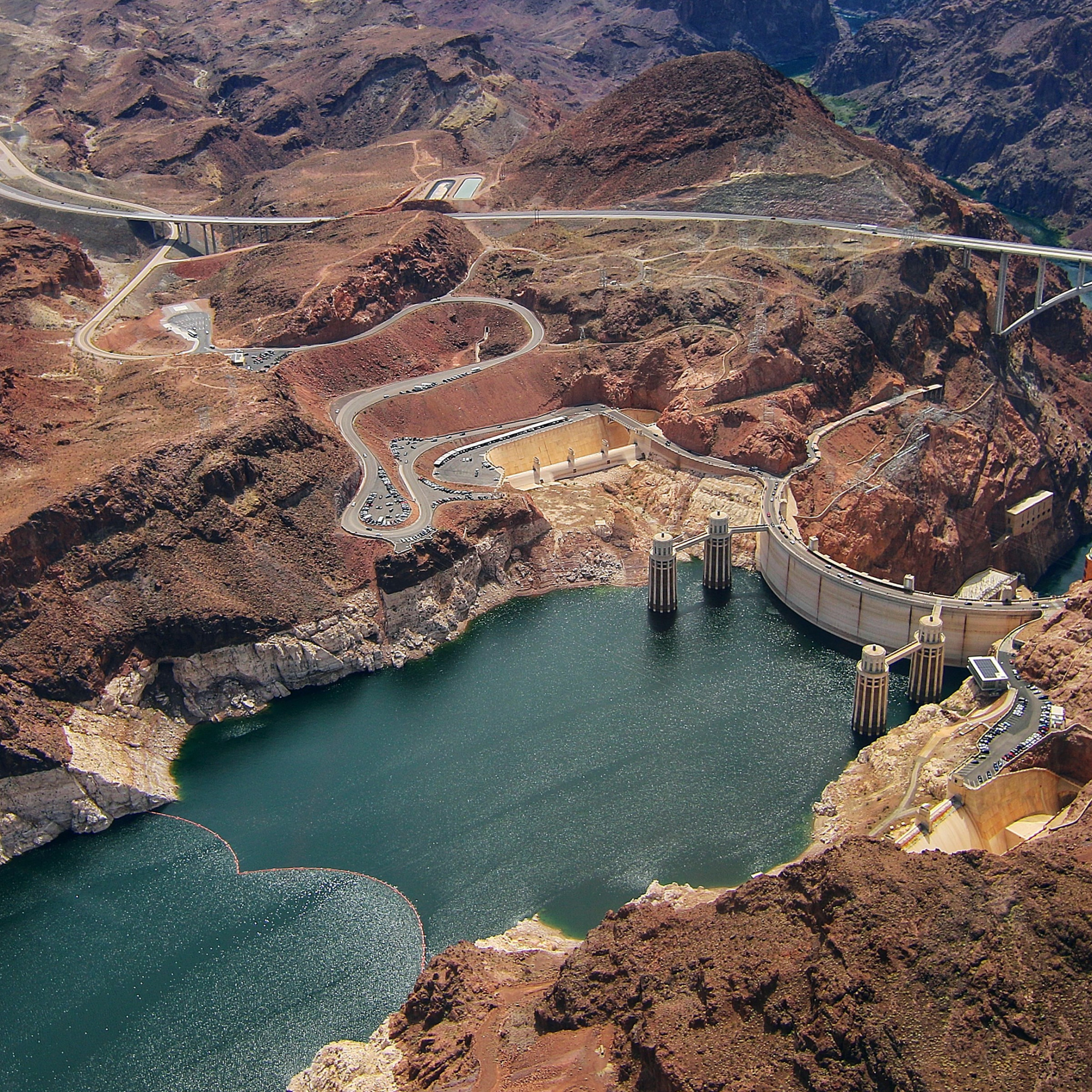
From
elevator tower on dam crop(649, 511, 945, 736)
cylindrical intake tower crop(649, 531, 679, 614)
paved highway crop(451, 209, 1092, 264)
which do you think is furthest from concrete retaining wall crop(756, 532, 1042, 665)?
paved highway crop(451, 209, 1092, 264)

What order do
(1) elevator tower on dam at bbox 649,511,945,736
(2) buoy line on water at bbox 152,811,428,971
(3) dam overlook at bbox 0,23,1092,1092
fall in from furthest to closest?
(1) elevator tower on dam at bbox 649,511,945,736, (2) buoy line on water at bbox 152,811,428,971, (3) dam overlook at bbox 0,23,1092,1092

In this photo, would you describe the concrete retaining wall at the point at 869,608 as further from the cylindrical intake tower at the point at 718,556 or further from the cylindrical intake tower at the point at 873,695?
the cylindrical intake tower at the point at 873,695

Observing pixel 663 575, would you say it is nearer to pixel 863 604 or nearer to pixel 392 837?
pixel 863 604

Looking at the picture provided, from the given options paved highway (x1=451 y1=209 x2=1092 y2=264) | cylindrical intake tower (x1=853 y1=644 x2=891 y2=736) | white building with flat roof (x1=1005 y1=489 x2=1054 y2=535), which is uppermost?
paved highway (x1=451 y1=209 x2=1092 y2=264)

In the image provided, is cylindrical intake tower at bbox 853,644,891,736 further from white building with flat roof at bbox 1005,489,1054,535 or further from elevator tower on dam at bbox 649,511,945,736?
white building with flat roof at bbox 1005,489,1054,535

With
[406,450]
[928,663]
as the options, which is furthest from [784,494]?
[406,450]

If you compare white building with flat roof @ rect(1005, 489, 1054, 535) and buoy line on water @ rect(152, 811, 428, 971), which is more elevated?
white building with flat roof @ rect(1005, 489, 1054, 535)
